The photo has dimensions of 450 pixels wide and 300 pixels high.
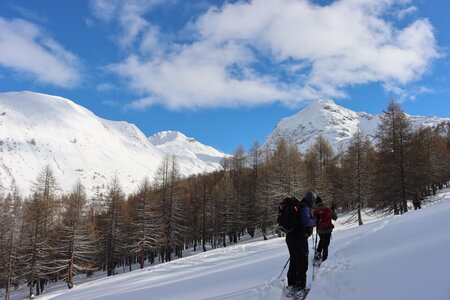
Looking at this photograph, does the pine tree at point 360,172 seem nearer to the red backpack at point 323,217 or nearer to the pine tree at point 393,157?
the pine tree at point 393,157

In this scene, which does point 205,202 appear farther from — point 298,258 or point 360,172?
point 298,258

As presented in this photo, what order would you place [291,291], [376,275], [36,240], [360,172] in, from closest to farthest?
[376,275] → [291,291] → [360,172] → [36,240]

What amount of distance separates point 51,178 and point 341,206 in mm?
45524

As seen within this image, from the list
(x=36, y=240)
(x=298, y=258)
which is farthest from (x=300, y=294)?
(x=36, y=240)

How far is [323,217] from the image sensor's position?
8.96 m

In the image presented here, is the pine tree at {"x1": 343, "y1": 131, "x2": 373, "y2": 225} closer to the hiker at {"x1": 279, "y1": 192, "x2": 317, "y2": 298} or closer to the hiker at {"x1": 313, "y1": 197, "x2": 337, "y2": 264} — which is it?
the hiker at {"x1": 313, "y1": 197, "x2": 337, "y2": 264}

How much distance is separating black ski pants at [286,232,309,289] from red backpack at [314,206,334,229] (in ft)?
8.84

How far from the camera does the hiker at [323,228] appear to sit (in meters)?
8.65

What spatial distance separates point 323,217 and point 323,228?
0.36 meters

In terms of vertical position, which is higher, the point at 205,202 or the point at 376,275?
the point at 205,202

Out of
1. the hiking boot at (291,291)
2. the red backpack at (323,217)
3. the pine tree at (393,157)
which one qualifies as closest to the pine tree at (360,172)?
the pine tree at (393,157)

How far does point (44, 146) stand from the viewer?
183 m

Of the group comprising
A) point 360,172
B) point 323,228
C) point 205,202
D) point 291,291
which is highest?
point 360,172

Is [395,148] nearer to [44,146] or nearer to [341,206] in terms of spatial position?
[341,206]
